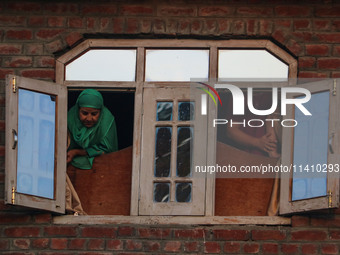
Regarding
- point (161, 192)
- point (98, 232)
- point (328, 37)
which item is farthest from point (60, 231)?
point (328, 37)

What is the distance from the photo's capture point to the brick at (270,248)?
8.75m

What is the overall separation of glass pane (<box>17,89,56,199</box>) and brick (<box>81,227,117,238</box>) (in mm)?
342

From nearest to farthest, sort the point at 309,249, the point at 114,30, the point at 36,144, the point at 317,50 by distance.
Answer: the point at 309,249 → the point at 36,144 → the point at 317,50 → the point at 114,30

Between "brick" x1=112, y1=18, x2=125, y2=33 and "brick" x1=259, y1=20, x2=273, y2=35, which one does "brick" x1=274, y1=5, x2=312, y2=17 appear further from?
"brick" x1=112, y1=18, x2=125, y2=33

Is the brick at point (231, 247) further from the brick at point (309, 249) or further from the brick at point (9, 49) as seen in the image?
the brick at point (9, 49)

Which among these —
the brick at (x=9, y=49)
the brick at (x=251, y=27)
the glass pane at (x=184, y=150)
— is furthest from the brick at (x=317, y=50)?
the brick at (x=9, y=49)

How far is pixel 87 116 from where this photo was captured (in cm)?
921

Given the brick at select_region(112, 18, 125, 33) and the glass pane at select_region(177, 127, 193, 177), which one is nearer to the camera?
the glass pane at select_region(177, 127, 193, 177)

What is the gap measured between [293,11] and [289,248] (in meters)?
1.77

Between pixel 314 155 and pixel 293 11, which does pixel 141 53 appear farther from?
pixel 314 155

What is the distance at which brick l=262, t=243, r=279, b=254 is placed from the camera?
8750mm

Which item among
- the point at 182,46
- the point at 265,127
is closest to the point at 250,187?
the point at 265,127

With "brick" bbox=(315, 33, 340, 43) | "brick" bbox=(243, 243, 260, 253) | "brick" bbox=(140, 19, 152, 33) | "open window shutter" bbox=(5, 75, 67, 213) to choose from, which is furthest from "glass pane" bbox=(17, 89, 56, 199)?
"brick" bbox=(315, 33, 340, 43)

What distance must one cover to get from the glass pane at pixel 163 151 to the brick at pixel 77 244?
0.71m
